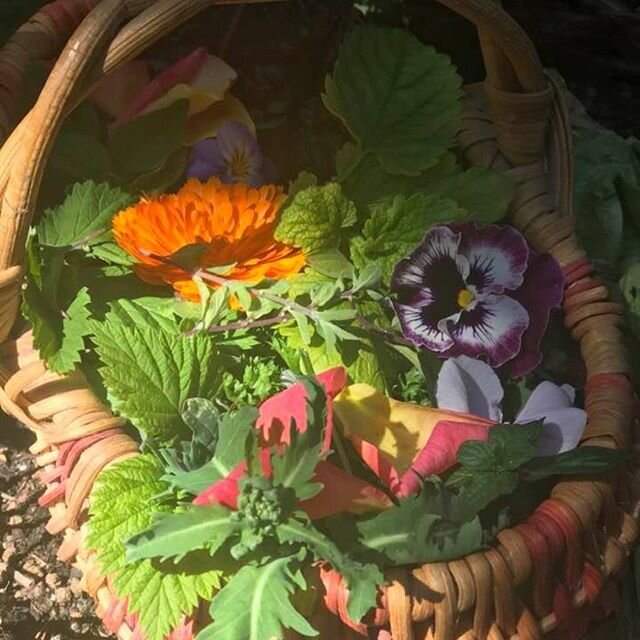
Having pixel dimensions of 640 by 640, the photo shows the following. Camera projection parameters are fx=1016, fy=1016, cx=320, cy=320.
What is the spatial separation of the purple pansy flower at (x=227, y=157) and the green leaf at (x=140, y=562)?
0.35m

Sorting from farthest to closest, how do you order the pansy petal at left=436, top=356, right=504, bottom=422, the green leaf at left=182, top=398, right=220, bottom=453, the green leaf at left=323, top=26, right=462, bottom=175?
the green leaf at left=323, top=26, right=462, bottom=175 → the pansy petal at left=436, top=356, right=504, bottom=422 → the green leaf at left=182, top=398, right=220, bottom=453

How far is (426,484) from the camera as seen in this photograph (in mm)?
801

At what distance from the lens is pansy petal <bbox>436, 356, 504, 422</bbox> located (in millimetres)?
908

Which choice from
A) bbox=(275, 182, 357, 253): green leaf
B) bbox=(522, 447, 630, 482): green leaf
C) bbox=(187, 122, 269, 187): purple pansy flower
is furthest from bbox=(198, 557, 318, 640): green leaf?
bbox=(187, 122, 269, 187): purple pansy flower

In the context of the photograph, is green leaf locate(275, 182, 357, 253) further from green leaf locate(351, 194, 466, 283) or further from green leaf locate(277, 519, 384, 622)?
green leaf locate(277, 519, 384, 622)

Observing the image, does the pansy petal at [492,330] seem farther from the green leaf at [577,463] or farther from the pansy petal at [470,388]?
the green leaf at [577,463]

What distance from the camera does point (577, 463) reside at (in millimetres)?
802

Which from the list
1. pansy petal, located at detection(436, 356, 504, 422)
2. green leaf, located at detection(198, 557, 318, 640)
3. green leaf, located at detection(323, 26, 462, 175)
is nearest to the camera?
green leaf, located at detection(198, 557, 318, 640)

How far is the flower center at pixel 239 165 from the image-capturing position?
103 cm

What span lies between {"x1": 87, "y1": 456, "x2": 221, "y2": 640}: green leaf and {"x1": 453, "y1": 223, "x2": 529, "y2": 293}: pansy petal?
1.23ft

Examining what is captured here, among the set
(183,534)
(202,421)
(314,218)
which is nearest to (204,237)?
(314,218)

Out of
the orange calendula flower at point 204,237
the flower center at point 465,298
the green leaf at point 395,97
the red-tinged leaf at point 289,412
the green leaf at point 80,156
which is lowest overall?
the flower center at point 465,298

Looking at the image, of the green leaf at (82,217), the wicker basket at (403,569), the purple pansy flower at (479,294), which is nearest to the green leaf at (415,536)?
the wicker basket at (403,569)

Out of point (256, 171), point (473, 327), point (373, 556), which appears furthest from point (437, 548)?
point (256, 171)
